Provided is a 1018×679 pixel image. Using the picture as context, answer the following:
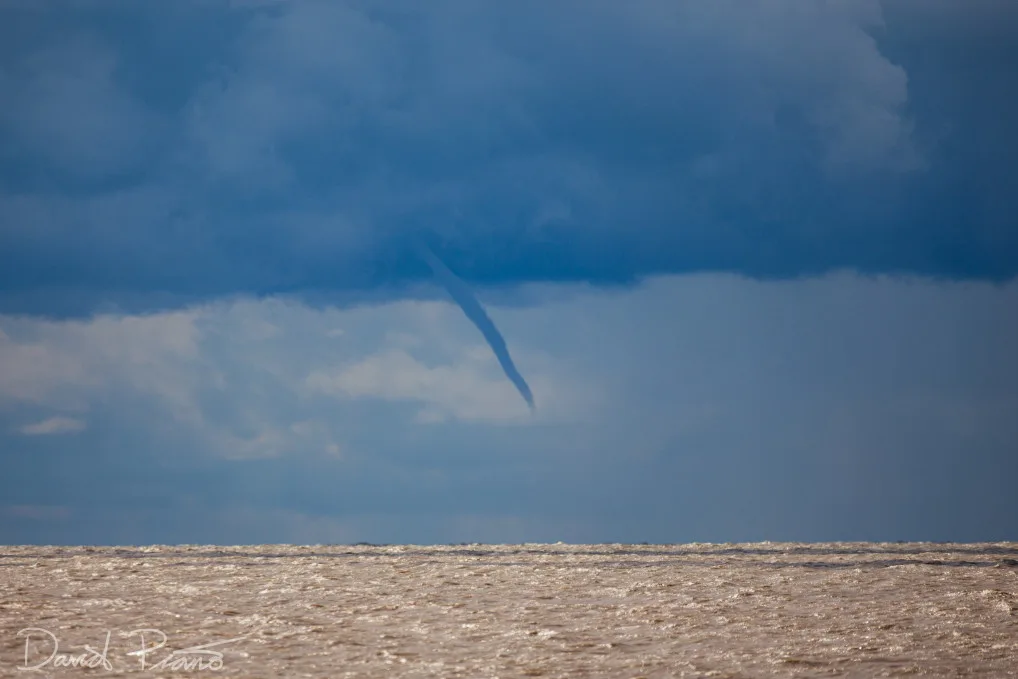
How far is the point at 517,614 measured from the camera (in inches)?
348

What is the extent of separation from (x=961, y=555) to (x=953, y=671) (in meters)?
5.71

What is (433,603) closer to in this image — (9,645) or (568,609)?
(568,609)

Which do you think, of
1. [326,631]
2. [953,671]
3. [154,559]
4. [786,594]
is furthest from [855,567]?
[154,559]

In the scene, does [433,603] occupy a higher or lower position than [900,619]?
higher

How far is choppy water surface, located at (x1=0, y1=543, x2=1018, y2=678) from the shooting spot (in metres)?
7.50

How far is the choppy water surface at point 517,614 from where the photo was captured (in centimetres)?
750

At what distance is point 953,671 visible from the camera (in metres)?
7.27
